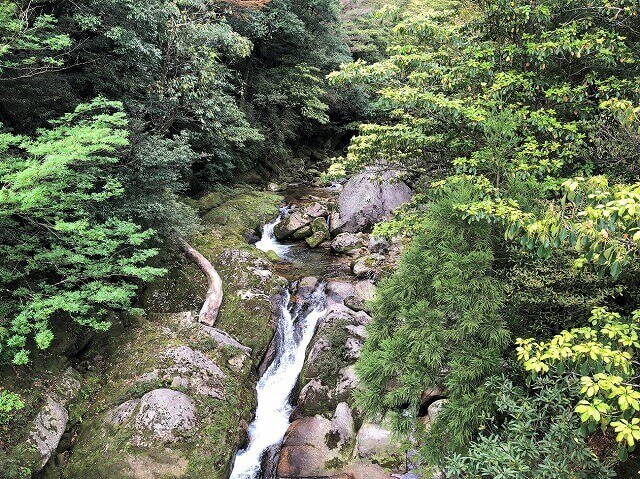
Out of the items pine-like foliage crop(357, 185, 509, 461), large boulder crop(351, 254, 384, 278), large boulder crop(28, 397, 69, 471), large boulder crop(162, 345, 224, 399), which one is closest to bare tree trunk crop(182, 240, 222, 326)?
large boulder crop(162, 345, 224, 399)

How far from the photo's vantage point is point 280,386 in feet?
28.5

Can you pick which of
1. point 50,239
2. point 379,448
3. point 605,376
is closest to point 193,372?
point 50,239

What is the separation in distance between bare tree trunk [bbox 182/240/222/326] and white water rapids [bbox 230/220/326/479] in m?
1.72

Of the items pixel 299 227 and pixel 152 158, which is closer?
pixel 152 158

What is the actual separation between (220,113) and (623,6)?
37.0 feet

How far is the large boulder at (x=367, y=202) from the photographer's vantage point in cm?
1479

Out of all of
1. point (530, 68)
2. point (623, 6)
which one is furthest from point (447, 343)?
point (623, 6)

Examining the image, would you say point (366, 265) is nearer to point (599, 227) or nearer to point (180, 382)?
point (180, 382)

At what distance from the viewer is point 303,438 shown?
7.25 m

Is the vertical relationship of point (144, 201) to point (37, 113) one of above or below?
below

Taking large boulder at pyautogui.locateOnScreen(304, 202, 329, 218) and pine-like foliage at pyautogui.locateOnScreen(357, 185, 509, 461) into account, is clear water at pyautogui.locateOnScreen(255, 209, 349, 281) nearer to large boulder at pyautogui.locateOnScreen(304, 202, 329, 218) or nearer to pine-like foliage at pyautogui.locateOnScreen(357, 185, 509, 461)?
large boulder at pyautogui.locateOnScreen(304, 202, 329, 218)

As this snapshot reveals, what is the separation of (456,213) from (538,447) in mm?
2513

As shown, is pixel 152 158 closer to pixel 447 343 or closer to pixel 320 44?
pixel 447 343

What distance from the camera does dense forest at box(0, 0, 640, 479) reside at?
134 inches
